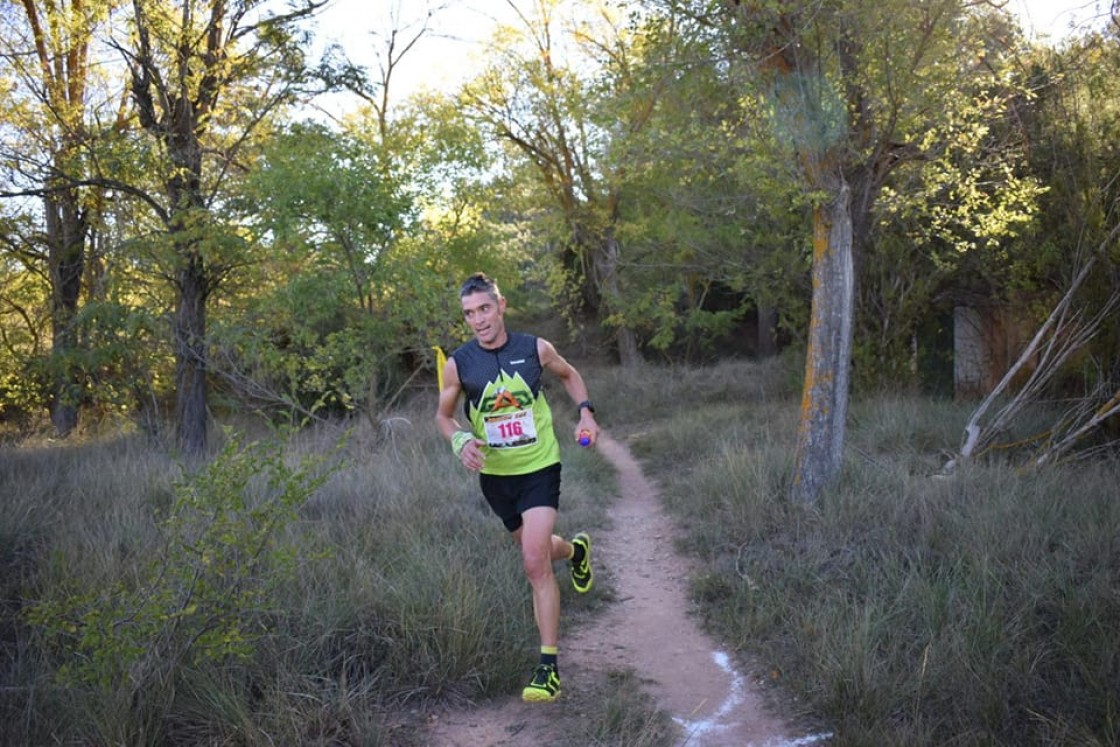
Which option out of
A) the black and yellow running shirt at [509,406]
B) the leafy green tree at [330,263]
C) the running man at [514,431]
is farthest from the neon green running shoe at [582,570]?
the leafy green tree at [330,263]

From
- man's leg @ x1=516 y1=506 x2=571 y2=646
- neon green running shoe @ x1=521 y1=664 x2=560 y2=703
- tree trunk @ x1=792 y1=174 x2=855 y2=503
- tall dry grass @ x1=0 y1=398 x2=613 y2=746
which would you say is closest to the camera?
tall dry grass @ x1=0 y1=398 x2=613 y2=746

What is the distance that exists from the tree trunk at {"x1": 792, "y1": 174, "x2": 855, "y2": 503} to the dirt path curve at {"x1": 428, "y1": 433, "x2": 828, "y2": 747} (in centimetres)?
151

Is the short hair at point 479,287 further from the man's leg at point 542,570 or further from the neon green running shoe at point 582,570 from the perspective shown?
the neon green running shoe at point 582,570

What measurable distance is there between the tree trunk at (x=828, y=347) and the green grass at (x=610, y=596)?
0.96 ft

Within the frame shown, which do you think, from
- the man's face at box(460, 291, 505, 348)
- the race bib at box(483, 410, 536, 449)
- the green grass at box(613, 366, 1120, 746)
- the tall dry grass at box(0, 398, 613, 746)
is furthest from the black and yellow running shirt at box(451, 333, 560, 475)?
the green grass at box(613, 366, 1120, 746)

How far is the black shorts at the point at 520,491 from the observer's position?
4.51 metres

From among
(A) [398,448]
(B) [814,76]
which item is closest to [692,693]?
(B) [814,76]

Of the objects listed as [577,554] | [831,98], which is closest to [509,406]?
[577,554]

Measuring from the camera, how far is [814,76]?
Result: 7.32 meters

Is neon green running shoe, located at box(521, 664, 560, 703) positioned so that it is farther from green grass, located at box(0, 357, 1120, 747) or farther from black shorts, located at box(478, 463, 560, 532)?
black shorts, located at box(478, 463, 560, 532)

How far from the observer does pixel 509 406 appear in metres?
4.55

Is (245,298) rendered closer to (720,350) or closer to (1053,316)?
(1053,316)

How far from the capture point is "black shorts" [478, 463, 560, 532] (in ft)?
14.8

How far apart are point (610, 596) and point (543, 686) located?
6.50 ft
